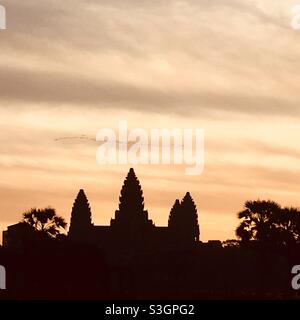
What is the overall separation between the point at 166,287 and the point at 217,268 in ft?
103

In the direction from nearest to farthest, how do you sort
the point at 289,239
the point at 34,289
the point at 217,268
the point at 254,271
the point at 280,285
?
the point at 34,289 → the point at 289,239 → the point at 280,285 → the point at 254,271 → the point at 217,268

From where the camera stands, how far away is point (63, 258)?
4747 inches

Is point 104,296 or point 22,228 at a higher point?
point 22,228

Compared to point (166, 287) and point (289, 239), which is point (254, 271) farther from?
point (289, 239)

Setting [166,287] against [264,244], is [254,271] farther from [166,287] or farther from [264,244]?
[264,244]

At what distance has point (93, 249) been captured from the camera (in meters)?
139

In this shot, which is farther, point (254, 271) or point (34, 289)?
point (254, 271)
